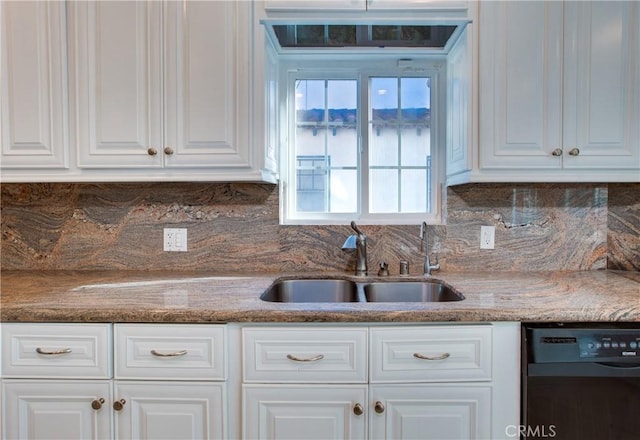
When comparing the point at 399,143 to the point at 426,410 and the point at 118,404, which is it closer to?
the point at 426,410

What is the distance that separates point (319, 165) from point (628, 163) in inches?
53.0

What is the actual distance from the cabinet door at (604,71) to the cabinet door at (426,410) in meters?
1.06

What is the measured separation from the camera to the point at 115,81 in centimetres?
160

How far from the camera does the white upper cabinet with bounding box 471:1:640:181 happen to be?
1.59m

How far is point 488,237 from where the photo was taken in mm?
1947

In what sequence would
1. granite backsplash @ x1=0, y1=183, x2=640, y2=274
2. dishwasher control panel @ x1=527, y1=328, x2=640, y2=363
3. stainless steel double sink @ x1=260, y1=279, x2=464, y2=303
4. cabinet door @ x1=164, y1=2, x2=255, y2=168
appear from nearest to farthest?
dishwasher control panel @ x1=527, y1=328, x2=640, y2=363 → cabinet door @ x1=164, y1=2, x2=255, y2=168 → stainless steel double sink @ x1=260, y1=279, x2=464, y2=303 → granite backsplash @ x1=0, y1=183, x2=640, y2=274

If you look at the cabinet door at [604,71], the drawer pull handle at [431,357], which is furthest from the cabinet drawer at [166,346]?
the cabinet door at [604,71]

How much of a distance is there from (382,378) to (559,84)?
4.39 ft

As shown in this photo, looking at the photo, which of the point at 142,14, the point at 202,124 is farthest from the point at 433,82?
the point at 142,14

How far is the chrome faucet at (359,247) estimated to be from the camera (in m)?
1.84

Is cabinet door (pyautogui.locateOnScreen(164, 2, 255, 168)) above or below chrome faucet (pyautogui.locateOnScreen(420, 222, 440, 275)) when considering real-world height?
above

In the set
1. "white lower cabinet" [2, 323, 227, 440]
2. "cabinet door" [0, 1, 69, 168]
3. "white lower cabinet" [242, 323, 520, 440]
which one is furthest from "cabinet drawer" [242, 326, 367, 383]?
"cabinet door" [0, 1, 69, 168]

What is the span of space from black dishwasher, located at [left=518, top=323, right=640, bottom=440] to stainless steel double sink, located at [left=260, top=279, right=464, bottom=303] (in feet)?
1.74

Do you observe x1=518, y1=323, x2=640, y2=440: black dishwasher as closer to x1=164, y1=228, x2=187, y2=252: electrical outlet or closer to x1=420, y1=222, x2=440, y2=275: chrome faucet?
x1=420, y1=222, x2=440, y2=275: chrome faucet
